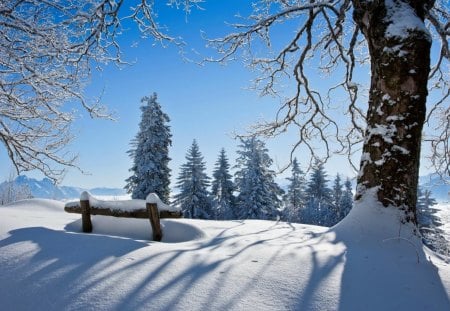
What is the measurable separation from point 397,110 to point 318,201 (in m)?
39.6

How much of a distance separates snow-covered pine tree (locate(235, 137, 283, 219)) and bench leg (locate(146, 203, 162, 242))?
27031 millimetres

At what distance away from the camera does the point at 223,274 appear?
2.98m

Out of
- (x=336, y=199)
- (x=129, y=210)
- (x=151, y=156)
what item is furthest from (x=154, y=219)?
(x=336, y=199)

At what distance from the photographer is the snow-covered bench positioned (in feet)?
19.3

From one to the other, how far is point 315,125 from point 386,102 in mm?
6439

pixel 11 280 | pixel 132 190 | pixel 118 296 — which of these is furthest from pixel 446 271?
pixel 132 190

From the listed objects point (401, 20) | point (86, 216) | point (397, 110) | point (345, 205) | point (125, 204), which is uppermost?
point (401, 20)

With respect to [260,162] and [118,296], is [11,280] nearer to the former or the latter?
[118,296]

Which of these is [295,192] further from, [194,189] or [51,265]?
[51,265]

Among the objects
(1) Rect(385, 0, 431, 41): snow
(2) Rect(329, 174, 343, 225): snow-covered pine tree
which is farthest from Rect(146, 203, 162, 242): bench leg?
(2) Rect(329, 174, 343, 225): snow-covered pine tree

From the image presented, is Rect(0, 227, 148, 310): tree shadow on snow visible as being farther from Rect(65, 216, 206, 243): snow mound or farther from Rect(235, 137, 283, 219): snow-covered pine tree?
Rect(235, 137, 283, 219): snow-covered pine tree

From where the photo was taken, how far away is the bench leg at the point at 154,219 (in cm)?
579

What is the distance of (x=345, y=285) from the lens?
2.84 metres

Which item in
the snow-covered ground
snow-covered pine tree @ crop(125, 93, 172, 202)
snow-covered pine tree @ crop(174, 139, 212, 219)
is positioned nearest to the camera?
the snow-covered ground
